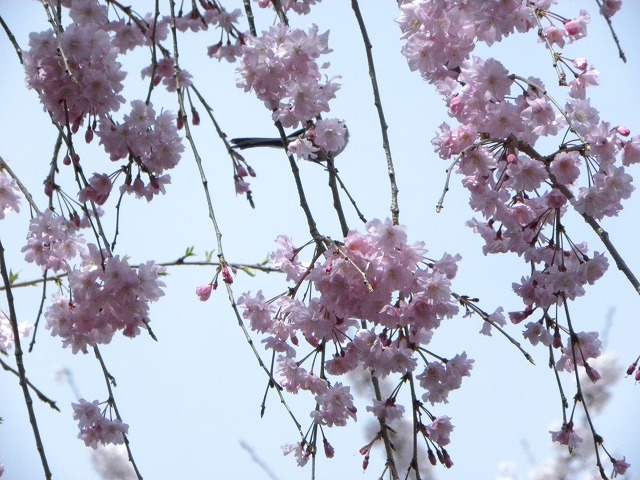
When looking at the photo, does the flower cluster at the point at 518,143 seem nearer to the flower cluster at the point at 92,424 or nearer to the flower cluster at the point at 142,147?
the flower cluster at the point at 142,147

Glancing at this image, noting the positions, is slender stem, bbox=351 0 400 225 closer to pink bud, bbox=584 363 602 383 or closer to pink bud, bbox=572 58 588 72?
pink bud, bbox=572 58 588 72

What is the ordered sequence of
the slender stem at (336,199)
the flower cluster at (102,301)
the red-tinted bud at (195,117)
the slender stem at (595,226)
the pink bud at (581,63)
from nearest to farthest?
the slender stem at (595,226) → the flower cluster at (102,301) → the slender stem at (336,199) → the pink bud at (581,63) → the red-tinted bud at (195,117)

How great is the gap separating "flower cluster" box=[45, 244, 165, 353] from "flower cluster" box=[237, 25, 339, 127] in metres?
0.65

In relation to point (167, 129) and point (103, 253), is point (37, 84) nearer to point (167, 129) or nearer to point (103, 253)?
point (167, 129)

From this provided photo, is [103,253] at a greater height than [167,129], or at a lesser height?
lesser

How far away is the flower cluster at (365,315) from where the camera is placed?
1.96 meters

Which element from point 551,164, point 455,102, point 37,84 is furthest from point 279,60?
point 551,164

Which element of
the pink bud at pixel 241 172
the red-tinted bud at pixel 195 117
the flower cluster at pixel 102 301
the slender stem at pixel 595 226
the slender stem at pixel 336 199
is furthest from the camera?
the red-tinted bud at pixel 195 117

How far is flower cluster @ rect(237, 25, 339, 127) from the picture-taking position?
7.23ft

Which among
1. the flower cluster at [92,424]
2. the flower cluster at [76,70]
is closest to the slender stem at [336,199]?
the flower cluster at [76,70]

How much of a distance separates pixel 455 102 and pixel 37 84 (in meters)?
1.24

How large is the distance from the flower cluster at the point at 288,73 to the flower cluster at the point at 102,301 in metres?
0.65

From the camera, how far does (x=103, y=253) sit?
1985 millimetres

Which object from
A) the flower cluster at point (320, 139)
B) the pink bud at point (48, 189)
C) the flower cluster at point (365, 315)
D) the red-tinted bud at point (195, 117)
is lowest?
the flower cluster at point (365, 315)
